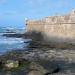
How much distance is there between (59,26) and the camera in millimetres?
36062

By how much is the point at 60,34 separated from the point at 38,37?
7072 millimetres

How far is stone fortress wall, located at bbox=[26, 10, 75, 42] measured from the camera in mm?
34028

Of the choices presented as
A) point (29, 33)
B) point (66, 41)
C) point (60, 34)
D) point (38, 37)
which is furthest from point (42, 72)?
point (29, 33)

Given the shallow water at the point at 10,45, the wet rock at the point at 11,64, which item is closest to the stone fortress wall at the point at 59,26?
the shallow water at the point at 10,45

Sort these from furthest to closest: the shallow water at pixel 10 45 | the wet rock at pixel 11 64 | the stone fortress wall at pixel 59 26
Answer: the stone fortress wall at pixel 59 26 → the shallow water at pixel 10 45 → the wet rock at pixel 11 64

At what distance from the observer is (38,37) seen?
4212cm

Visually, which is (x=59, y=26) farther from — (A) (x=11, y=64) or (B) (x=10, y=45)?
(A) (x=11, y=64)

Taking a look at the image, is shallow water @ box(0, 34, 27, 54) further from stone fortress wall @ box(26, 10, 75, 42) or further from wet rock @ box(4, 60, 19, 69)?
wet rock @ box(4, 60, 19, 69)

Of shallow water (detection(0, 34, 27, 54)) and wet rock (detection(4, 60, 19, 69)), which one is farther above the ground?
wet rock (detection(4, 60, 19, 69))

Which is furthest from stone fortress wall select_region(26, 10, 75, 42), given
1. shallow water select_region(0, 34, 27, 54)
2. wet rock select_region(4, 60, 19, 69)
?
wet rock select_region(4, 60, 19, 69)

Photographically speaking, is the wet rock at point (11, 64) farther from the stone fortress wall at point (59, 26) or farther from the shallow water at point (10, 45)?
the stone fortress wall at point (59, 26)

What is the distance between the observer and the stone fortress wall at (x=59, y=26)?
3403cm

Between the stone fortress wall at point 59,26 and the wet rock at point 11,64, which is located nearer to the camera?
the wet rock at point 11,64

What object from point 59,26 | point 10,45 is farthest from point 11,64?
point 10,45
